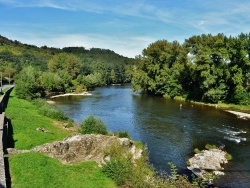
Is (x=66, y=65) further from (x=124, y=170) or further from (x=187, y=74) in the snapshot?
(x=124, y=170)

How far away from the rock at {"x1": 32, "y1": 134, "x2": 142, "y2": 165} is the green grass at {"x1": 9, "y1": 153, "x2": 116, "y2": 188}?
126 centimetres

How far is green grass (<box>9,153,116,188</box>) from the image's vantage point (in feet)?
81.8

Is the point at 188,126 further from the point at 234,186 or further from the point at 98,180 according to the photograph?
the point at 98,180

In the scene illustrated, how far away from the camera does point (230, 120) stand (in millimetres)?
68375

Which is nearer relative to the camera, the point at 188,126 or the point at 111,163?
the point at 111,163

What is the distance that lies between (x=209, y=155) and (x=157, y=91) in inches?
3037

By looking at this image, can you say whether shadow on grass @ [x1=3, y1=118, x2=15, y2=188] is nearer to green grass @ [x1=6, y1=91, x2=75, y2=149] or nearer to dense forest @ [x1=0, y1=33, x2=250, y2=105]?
green grass @ [x1=6, y1=91, x2=75, y2=149]

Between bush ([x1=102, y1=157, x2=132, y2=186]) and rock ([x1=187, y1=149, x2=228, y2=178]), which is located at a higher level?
bush ([x1=102, y1=157, x2=132, y2=186])

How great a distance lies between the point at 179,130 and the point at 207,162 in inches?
703

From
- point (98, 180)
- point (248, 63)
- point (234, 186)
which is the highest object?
point (248, 63)

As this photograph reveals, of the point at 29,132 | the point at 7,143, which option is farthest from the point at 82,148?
the point at 29,132

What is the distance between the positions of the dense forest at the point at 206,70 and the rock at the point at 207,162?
159 feet

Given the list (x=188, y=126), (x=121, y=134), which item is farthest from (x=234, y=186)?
(x=188, y=126)

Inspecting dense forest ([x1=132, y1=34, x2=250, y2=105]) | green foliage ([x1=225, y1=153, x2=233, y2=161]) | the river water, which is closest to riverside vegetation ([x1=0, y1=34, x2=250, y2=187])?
dense forest ([x1=132, y1=34, x2=250, y2=105])
